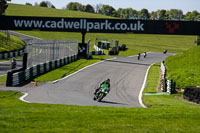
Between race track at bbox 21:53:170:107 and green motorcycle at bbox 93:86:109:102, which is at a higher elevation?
green motorcycle at bbox 93:86:109:102

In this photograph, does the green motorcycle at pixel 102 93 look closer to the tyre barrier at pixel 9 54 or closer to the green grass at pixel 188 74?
the green grass at pixel 188 74

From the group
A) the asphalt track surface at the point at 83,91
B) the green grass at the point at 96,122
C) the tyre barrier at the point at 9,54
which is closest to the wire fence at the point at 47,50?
the asphalt track surface at the point at 83,91

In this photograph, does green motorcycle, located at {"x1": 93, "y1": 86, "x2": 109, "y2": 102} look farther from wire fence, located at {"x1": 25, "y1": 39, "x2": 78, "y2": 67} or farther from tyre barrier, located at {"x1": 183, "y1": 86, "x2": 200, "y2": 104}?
wire fence, located at {"x1": 25, "y1": 39, "x2": 78, "y2": 67}

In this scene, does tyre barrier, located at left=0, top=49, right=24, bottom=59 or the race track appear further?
tyre barrier, located at left=0, top=49, right=24, bottom=59

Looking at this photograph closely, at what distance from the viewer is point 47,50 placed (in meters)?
35.4

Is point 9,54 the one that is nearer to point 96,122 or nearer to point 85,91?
point 85,91

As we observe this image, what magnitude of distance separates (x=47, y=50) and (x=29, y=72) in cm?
675

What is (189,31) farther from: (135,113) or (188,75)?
(135,113)

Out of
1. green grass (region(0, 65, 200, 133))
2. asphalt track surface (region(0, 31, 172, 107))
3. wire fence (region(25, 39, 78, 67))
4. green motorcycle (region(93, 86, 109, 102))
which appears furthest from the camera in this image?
wire fence (region(25, 39, 78, 67))

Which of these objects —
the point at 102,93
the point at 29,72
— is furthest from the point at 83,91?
the point at 29,72

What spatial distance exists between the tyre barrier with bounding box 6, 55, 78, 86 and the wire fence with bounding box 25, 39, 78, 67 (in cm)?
44

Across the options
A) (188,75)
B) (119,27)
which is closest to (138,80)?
(188,75)

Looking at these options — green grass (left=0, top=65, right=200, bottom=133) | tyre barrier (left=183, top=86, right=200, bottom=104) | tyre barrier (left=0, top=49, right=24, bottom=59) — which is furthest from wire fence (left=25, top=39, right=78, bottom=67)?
green grass (left=0, top=65, right=200, bottom=133)

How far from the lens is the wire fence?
29.7 metres
